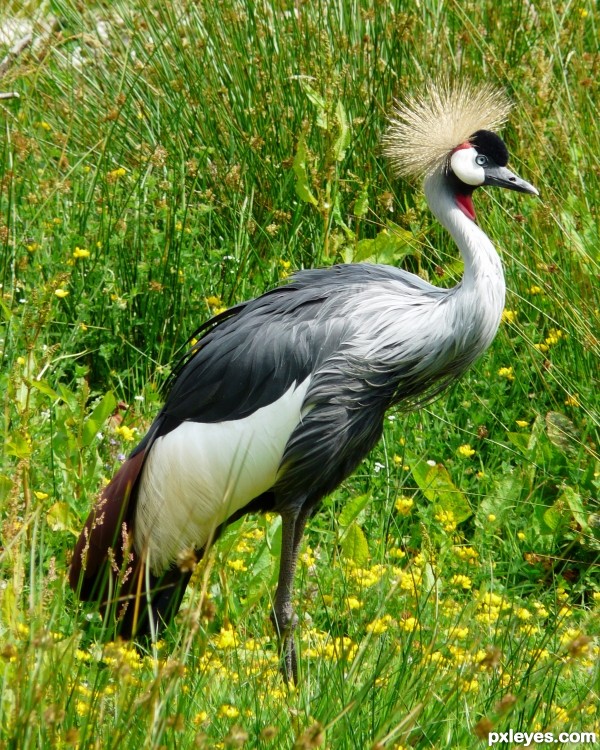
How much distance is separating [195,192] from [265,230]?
337 millimetres

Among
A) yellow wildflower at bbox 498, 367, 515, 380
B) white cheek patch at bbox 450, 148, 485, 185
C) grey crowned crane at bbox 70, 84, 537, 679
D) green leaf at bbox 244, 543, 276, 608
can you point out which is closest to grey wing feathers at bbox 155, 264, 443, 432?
grey crowned crane at bbox 70, 84, 537, 679

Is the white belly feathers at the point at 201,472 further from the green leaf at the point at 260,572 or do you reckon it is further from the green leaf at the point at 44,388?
the green leaf at the point at 44,388

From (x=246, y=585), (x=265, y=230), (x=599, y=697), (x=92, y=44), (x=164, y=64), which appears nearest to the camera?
(x=599, y=697)

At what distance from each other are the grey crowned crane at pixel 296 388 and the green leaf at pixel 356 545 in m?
0.13

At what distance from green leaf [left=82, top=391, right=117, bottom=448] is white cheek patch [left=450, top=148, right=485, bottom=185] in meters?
1.05

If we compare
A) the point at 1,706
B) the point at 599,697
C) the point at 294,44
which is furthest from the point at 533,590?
the point at 294,44

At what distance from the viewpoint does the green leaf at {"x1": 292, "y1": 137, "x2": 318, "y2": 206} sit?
139 inches

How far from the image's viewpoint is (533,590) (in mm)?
2977

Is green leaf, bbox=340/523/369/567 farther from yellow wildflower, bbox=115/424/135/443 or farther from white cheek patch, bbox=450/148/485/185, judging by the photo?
white cheek patch, bbox=450/148/485/185

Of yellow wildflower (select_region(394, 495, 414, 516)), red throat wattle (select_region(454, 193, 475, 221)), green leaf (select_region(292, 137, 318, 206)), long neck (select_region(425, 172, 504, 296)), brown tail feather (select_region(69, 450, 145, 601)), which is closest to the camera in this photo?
brown tail feather (select_region(69, 450, 145, 601))

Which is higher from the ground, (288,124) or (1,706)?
(288,124)

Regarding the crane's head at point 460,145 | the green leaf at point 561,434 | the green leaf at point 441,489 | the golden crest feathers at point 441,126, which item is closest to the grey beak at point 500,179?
the crane's head at point 460,145

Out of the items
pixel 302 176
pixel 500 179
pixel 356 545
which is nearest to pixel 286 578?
pixel 356 545

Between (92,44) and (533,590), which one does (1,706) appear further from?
(92,44)
